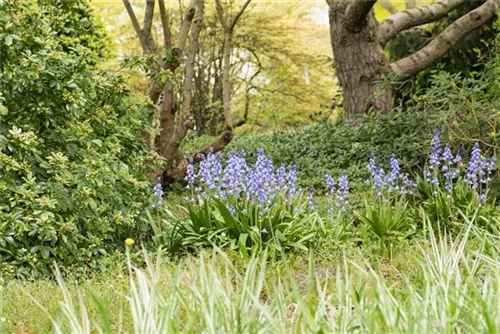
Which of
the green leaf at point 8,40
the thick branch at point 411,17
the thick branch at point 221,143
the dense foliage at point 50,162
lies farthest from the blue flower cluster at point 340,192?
the thick branch at point 411,17

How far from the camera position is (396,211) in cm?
457

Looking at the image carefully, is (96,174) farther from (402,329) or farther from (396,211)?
(402,329)

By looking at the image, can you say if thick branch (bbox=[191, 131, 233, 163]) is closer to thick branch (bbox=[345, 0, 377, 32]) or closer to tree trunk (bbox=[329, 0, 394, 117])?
tree trunk (bbox=[329, 0, 394, 117])

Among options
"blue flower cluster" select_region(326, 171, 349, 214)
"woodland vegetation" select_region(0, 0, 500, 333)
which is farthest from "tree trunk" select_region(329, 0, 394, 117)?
"blue flower cluster" select_region(326, 171, 349, 214)

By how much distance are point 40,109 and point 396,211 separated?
2465mm

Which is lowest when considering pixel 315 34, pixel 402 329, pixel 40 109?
pixel 402 329

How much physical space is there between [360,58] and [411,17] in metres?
1.43

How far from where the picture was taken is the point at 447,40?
9.19 metres

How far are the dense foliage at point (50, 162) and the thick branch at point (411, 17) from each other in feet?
17.1

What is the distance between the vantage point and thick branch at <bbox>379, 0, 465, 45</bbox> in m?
8.99

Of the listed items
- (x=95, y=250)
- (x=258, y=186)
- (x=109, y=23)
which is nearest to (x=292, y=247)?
(x=258, y=186)

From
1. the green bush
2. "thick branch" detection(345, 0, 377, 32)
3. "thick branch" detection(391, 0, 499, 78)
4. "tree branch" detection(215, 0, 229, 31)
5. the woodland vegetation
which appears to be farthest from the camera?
"thick branch" detection(391, 0, 499, 78)

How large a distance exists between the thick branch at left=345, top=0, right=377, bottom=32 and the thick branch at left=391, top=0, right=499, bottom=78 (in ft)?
3.41

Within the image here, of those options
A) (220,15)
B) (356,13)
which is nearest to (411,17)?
(356,13)
